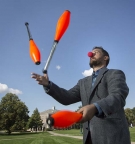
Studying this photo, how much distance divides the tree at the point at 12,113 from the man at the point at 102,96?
66175 mm

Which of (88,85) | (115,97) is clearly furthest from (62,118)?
(88,85)

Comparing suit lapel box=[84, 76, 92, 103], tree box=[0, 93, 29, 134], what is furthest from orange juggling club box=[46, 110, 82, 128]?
tree box=[0, 93, 29, 134]

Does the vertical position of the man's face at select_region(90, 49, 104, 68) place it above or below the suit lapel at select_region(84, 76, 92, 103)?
above

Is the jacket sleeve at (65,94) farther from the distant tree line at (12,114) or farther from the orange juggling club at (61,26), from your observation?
the distant tree line at (12,114)

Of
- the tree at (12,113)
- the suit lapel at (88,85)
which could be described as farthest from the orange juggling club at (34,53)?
the tree at (12,113)

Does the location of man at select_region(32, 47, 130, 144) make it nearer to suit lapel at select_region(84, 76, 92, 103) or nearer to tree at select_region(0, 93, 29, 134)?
suit lapel at select_region(84, 76, 92, 103)

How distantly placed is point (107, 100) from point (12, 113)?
69632 millimetres

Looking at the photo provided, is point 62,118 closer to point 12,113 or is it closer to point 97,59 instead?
point 97,59

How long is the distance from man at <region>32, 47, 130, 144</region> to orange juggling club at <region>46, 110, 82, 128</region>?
0.45 meters

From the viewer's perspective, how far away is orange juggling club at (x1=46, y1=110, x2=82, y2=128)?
1.63m

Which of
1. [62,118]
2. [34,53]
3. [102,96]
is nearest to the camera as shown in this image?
[62,118]

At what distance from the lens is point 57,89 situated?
3.30 metres

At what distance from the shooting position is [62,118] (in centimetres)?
168

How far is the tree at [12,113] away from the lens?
66000 mm
